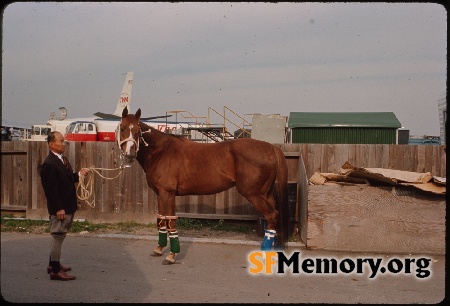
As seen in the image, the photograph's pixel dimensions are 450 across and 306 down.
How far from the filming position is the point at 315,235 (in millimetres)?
7824

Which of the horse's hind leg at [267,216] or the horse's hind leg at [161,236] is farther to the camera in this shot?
the horse's hind leg at [161,236]

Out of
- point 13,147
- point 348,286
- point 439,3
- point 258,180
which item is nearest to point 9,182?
point 13,147

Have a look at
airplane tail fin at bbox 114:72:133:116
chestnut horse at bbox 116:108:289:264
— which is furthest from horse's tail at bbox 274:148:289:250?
airplane tail fin at bbox 114:72:133:116

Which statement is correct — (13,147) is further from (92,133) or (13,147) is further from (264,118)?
(92,133)

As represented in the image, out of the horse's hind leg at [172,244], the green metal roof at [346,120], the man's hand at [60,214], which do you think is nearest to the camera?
the man's hand at [60,214]

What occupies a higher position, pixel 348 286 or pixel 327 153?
pixel 327 153

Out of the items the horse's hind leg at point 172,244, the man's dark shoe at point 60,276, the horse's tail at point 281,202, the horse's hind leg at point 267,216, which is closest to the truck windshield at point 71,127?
the horse's hind leg at point 172,244

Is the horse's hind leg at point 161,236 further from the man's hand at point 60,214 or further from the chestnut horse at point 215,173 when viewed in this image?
the man's hand at point 60,214

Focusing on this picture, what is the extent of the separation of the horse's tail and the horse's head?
242 cm

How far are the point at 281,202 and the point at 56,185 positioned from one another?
3640 mm

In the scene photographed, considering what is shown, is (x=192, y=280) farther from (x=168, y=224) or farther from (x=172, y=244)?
→ (x=168, y=224)

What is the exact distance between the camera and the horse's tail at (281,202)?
7531 millimetres

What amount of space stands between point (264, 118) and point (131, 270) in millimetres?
14465

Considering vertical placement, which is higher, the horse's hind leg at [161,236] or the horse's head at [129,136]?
the horse's head at [129,136]
